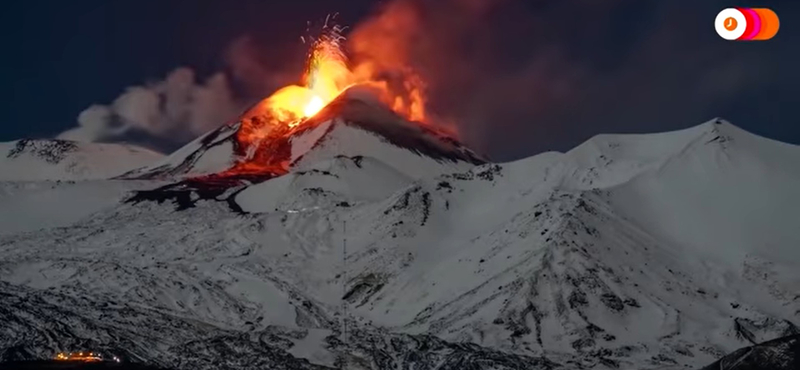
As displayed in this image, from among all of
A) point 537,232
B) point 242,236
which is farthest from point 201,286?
point 537,232

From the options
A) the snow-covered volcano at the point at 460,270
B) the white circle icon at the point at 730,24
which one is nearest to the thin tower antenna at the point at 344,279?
the snow-covered volcano at the point at 460,270

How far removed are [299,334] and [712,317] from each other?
147 ft

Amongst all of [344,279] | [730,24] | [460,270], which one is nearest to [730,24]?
[730,24]

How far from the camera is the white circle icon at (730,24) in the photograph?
57.6 m

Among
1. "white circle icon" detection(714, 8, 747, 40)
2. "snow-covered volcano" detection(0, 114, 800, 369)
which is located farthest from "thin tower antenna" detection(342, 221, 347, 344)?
"white circle icon" detection(714, 8, 747, 40)

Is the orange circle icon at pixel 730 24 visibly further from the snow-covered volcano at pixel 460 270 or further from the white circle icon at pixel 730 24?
the snow-covered volcano at pixel 460 270

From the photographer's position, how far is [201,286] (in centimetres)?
14000

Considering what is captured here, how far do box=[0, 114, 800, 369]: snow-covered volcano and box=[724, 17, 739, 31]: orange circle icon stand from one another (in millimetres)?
57697

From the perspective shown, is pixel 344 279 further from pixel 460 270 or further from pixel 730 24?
pixel 730 24

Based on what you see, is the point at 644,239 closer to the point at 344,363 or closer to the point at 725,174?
the point at 725,174

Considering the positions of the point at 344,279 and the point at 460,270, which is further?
the point at 344,279

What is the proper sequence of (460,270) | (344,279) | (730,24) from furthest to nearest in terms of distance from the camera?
(344,279) < (460,270) < (730,24)

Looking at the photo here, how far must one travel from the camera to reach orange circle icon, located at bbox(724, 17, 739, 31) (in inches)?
2274

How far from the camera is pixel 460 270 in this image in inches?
5610
